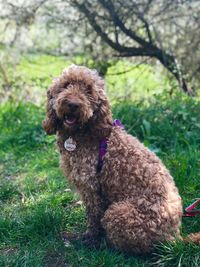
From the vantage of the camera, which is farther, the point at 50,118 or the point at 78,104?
the point at 50,118

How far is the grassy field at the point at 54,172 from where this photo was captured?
380 centimetres

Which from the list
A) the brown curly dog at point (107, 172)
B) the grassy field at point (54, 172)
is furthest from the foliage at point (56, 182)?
the brown curly dog at point (107, 172)

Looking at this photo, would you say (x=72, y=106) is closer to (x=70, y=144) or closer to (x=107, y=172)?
(x=70, y=144)

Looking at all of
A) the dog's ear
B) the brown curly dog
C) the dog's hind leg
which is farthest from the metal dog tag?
the dog's hind leg

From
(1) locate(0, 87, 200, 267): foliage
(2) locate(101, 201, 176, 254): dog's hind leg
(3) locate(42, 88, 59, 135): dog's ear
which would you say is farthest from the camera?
(3) locate(42, 88, 59, 135): dog's ear

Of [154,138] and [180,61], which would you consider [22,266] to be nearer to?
[154,138]

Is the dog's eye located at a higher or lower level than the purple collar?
higher

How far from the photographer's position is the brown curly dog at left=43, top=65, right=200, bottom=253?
3723 mm

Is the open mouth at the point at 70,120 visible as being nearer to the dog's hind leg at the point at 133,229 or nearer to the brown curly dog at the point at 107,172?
the brown curly dog at the point at 107,172

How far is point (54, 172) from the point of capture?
18.4 feet

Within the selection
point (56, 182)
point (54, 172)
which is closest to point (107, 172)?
point (56, 182)

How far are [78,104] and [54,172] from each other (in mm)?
2063

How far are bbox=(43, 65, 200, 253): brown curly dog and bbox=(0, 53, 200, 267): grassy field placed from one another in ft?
0.59

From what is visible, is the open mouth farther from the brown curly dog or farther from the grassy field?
the grassy field
